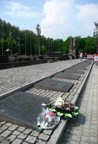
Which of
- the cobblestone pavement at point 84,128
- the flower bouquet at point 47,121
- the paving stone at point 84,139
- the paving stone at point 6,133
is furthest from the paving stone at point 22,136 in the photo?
the paving stone at point 84,139

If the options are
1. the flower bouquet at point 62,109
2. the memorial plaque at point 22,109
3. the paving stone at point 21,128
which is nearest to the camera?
the paving stone at point 21,128

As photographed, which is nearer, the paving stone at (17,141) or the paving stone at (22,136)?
the paving stone at (17,141)

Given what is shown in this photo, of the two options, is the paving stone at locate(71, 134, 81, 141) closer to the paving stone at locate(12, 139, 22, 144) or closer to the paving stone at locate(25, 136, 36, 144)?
the paving stone at locate(25, 136, 36, 144)

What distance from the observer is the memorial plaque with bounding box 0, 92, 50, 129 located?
14.3ft

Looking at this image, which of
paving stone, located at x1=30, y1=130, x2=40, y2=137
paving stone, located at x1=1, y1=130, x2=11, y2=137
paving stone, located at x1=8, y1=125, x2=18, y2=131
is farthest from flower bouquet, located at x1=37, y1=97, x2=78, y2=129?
paving stone, located at x1=1, y1=130, x2=11, y2=137

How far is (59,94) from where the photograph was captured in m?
7.38

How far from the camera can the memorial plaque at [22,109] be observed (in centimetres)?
436

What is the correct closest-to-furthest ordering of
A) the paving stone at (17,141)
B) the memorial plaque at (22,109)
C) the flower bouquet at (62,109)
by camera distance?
1. the paving stone at (17,141)
2. the memorial plaque at (22,109)
3. the flower bouquet at (62,109)

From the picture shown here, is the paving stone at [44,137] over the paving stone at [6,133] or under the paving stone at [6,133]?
under

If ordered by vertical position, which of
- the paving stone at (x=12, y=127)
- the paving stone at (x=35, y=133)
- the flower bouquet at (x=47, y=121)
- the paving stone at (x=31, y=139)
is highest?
the flower bouquet at (x=47, y=121)

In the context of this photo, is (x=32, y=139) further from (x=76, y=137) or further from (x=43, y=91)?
(x=43, y=91)

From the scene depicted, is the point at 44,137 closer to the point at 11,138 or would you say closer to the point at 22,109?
the point at 11,138

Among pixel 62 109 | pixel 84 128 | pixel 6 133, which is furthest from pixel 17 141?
pixel 84 128

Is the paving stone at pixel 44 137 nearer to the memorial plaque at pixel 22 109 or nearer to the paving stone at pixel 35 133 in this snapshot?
the paving stone at pixel 35 133
